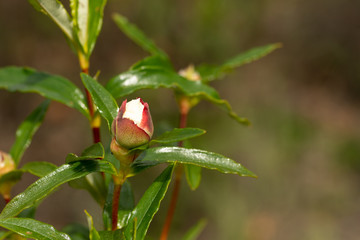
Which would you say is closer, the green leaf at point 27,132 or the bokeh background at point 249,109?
the green leaf at point 27,132

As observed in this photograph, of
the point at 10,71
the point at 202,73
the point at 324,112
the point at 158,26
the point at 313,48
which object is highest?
the point at 313,48

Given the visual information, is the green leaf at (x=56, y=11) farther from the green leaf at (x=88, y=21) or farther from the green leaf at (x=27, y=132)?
the green leaf at (x=27, y=132)

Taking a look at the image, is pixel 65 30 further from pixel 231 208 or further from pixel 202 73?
pixel 231 208

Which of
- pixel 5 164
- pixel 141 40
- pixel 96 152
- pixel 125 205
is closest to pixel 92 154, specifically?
pixel 96 152

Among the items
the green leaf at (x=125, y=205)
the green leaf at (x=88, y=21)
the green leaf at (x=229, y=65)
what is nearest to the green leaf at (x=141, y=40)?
the green leaf at (x=229, y=65)

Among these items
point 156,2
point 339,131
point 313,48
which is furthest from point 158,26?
point 339,131

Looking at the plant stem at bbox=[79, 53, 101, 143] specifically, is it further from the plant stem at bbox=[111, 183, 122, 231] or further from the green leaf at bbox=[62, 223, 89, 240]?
the green leaf at bbox=[62, 223, 89, 240]
